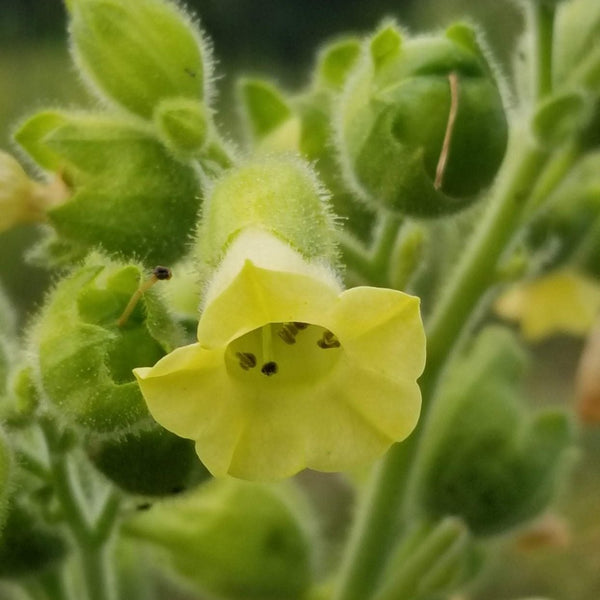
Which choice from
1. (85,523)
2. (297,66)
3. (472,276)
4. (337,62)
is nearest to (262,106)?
(337,62)

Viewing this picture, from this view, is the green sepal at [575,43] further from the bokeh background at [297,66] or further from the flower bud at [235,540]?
the bokeh background at [297,66]

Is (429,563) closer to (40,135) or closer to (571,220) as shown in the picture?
(571,220)

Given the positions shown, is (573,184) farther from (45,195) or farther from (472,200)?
(45,195)

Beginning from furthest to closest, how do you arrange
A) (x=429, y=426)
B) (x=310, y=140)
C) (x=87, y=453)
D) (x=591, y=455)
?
(x=591, y=455) → (x=429, y=426) → (x=310, y=140) → (x=87, y=453)

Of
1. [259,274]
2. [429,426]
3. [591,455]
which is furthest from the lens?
[591,455]

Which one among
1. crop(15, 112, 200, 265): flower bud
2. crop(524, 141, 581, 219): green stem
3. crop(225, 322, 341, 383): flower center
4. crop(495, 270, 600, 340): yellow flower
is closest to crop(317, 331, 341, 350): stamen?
crop(225, 322, 341, 383): flower center

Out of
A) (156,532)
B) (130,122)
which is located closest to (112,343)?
(130,122)

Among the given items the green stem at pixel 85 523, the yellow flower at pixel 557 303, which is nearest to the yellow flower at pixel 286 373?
the green stem at pixel 85 523

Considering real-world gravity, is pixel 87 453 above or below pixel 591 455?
below
